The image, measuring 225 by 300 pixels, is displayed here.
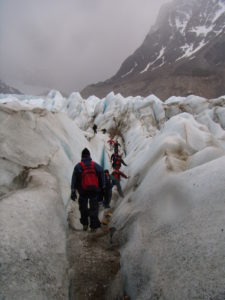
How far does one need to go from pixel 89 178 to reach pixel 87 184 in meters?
0.15

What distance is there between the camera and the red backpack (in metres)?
6.04

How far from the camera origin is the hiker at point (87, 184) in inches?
239

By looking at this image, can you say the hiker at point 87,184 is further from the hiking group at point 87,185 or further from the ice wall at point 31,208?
the ice wall at point 31,208

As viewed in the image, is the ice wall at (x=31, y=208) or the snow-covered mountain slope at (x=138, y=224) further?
the ice wall at (x=31, y=208)

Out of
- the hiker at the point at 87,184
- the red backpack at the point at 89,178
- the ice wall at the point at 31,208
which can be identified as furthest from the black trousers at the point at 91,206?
the ice wall at the point at 31,208

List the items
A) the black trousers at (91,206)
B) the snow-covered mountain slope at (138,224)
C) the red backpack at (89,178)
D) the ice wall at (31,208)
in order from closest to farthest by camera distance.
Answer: the snow-covered mountain slope at (138,224) < the ice wall at (31,208) < the red backpack at (89,178) < the black trousers at (91,206)

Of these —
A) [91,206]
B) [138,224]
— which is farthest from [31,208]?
[138,224]

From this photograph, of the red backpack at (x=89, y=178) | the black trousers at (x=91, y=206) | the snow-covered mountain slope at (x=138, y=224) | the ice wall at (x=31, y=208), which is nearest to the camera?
the snow-covered mountain slope at (x=138, y=224)

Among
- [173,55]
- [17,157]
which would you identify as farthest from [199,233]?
[173,55]

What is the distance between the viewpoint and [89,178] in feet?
19.9

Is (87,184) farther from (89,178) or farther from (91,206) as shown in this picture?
(91,206)

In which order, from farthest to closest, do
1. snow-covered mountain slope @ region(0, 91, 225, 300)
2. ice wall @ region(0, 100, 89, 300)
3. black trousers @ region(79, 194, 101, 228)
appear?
1. black trousers @ region(79, 194, 101, 228)
2. ice wall @ region(0, 100, 89, 300)
3. snow-covered mountain slope @ region(0, 91, 225, 300)

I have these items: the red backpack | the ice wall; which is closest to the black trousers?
the red backpack

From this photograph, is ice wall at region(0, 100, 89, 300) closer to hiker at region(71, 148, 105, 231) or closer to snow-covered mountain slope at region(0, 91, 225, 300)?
snow-covered mountain slope at region(0, 91, 225, 300)
